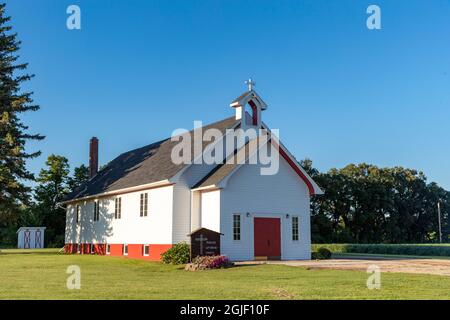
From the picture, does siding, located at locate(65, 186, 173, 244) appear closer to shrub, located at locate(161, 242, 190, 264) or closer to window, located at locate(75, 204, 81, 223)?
window, located at locate(75, 204, 81, 223)

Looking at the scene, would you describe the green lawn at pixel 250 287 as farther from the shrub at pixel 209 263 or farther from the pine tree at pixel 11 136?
the pine tree at pixel 11 136

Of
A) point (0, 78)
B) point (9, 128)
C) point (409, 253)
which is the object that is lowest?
point (409, 253)

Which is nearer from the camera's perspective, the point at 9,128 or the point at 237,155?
the point at 237,155

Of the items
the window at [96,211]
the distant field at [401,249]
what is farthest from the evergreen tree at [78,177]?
the distant field at [401,249]

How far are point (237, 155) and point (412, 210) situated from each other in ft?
190

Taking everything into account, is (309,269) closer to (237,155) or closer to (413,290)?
(413,290)

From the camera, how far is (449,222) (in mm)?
85750

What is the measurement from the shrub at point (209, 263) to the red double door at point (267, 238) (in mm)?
5093

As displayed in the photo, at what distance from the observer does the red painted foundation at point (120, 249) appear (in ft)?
97.9

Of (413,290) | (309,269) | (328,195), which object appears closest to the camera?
(413,290)

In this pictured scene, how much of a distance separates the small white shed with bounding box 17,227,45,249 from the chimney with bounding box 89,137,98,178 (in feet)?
46.8

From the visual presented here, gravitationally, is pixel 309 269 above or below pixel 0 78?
below
